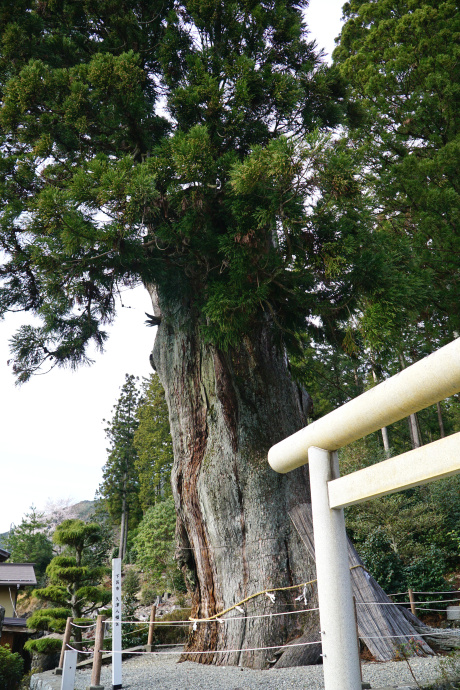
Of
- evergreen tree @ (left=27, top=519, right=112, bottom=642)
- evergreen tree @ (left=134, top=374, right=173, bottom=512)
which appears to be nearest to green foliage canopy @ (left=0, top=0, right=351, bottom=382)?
evergreen tree @ (left=27, top=519, right=112, bottom=642)

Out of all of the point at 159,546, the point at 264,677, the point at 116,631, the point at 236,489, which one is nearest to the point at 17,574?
the point at 159,546

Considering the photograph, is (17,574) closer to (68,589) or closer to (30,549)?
(68,589)

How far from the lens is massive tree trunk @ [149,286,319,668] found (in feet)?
17.6

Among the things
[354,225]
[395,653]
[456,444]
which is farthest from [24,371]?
[456,444]

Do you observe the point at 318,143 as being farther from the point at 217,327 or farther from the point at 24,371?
the point at 24,371

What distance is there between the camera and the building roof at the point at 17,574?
1498 cm

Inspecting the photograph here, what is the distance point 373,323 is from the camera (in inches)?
183

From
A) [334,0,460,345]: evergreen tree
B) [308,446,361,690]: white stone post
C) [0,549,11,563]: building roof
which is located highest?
[334,0,460,345]: evergreen tree

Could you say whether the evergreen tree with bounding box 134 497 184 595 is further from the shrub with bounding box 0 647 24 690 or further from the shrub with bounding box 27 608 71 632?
the shrub with bounding box 0 647 24 690

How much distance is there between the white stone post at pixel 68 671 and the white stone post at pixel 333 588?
420cm

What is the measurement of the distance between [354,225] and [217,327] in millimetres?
1769

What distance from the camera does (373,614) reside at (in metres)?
5.35

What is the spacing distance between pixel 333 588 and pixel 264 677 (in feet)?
11.8

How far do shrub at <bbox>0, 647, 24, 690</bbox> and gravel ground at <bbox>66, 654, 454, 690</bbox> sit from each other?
3.57m
